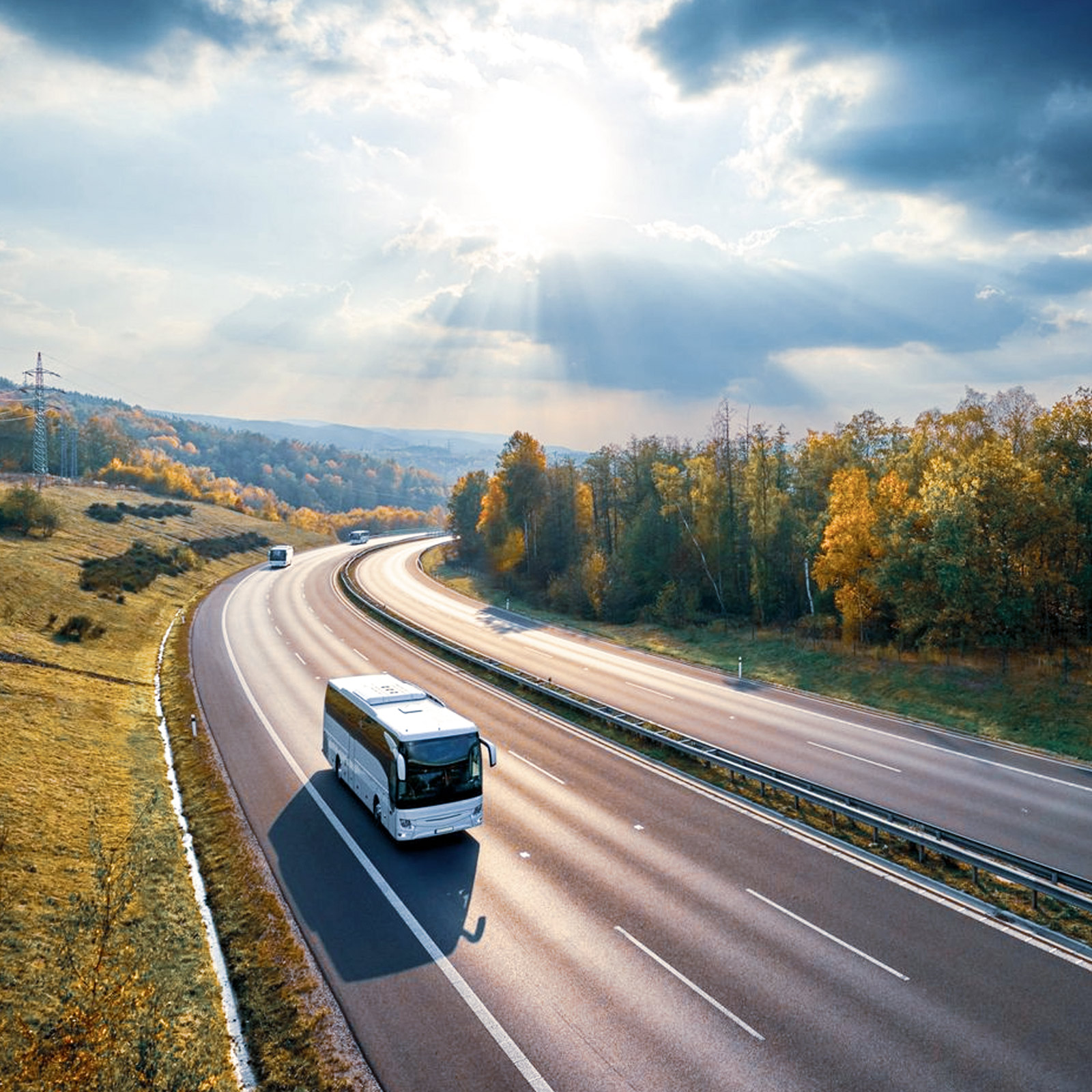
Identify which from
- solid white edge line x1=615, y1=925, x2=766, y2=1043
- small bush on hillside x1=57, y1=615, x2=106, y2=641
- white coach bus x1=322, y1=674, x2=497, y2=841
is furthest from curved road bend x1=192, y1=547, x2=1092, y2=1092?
small bush on hillside x1=57, y1=615, x2=106, y2=641

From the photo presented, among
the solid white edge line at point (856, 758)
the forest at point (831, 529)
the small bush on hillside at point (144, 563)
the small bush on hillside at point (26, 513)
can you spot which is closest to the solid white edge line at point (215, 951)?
the solid white edge line at point (856, 758)

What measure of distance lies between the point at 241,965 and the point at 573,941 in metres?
6.67

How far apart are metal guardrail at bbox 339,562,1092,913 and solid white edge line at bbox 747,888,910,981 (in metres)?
4.79

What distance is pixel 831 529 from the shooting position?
48125 mm

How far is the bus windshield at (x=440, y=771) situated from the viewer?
60.6 feet

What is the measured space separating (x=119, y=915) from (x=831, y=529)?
44.9 m

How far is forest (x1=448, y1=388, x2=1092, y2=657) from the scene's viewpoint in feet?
126

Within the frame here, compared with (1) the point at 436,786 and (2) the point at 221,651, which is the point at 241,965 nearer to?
(1) the point at 436,786

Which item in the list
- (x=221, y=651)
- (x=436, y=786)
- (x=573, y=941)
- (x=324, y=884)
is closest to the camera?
(x=573, y=941)

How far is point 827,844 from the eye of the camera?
19.6m

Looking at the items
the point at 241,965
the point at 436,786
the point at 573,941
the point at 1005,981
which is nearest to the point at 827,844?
the point at 1005,981

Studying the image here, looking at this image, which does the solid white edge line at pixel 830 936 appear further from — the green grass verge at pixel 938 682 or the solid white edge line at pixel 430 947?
the green grass verge at pixel 938 682

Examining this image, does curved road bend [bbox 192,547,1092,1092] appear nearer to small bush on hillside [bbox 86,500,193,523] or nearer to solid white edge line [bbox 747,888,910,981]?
solid white edge line [bbox 747,888,910,981]

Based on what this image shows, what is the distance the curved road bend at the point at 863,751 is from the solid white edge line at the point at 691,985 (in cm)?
1152
